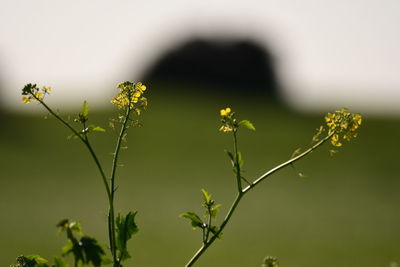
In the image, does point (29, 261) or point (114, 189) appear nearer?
point (29, 261)

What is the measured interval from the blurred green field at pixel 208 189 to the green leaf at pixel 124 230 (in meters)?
5.78

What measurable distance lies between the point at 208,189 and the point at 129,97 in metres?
12.1

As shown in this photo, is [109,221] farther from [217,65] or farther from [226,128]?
[217,65]

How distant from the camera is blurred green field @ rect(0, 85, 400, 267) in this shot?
951 cm

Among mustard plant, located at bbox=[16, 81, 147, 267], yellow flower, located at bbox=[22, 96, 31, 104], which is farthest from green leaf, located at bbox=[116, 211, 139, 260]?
yellow flower, located at bbox=[22, 96, 31, 104]

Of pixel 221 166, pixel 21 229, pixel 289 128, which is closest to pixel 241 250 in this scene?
pixel 21 229

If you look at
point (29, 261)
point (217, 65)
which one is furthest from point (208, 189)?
point (217, 65)

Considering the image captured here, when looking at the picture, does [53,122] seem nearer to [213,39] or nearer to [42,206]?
[42,206]

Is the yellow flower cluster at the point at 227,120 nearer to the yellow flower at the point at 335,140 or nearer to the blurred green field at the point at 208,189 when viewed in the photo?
the yellow flower at the point at 335,140

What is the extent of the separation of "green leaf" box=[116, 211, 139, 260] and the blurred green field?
578 cm

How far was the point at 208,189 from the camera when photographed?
1393cm

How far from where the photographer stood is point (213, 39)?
37719 mm

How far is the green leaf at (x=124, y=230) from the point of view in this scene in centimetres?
184

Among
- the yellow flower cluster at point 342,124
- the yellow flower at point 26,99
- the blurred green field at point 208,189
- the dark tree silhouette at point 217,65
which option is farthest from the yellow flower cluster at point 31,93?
the dark tree silhouette at point 217,65
